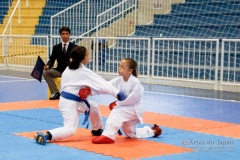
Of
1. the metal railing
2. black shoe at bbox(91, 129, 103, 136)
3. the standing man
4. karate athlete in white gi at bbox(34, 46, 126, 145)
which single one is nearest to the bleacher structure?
the metal railing

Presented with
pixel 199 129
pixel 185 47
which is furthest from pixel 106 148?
pixel 185 47

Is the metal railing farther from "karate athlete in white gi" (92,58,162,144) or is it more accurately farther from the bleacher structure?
"karate athlete in white gi" (92,58,162,144)

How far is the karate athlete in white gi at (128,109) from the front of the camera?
6.10 metres

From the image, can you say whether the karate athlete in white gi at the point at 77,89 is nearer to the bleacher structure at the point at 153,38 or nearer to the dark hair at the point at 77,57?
the dark hair at the point at 77,57

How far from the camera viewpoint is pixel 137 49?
1441 centimetres

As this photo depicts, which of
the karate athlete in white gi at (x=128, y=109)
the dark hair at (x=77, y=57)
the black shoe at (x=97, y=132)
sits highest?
the dark hair at (x=77, y=57)

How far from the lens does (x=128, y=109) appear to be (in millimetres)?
6223

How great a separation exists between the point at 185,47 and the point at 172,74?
785 millimetres

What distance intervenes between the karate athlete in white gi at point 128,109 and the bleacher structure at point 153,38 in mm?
6289

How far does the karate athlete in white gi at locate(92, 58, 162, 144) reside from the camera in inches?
240

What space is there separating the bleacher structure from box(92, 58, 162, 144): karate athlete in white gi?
629 cm

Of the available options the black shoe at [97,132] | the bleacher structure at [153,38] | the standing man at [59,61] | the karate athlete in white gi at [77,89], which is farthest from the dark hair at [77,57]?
the bleacher structure at [153,38]

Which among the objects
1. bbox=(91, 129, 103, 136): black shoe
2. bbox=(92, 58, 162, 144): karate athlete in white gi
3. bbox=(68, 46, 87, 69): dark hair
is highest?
bbox=(68, 46, 87, 69): dark hair

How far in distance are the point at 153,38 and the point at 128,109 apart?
7.63 metres
